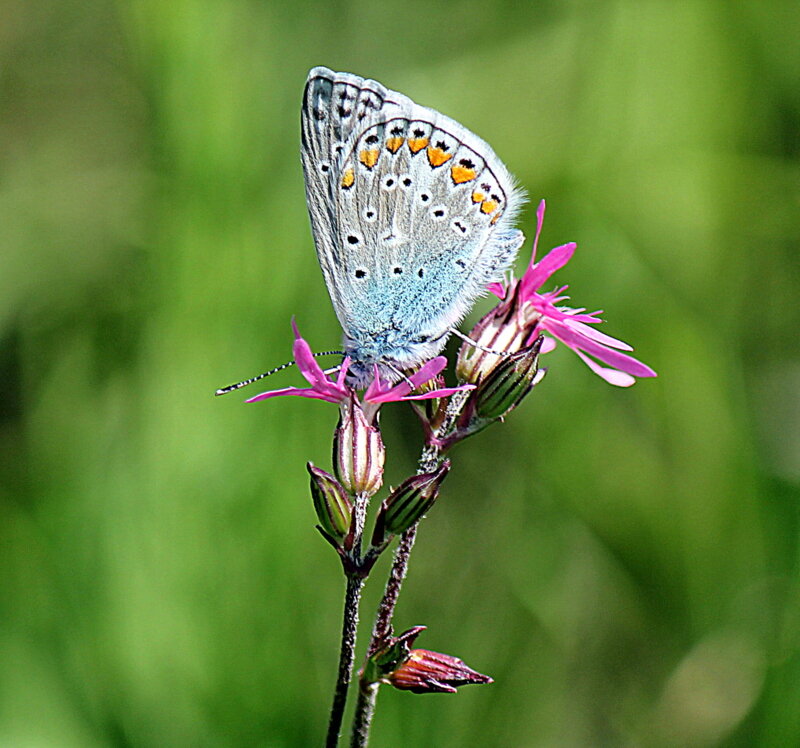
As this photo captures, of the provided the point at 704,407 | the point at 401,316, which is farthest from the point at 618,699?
the point at 401,316

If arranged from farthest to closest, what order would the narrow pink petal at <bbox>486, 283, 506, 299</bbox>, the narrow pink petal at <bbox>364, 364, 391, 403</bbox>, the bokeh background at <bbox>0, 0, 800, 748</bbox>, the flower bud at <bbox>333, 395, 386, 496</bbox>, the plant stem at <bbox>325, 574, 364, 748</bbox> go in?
the bokeh background at <bbox>0, 0, 800, 748</bbox>, the narrow pink petal at <bbox>486, 283, 506, 299</bbox>, the narrow pink petal at <bbox>364, 364, 391, 403</bbox>, the flower bud at <bbox>333, 395, 386, 496</bbox>, the plant stem at <bbox>325, 574, 364, 748</bbox>

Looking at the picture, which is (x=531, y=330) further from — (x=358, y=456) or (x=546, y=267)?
(x=358, y=456)

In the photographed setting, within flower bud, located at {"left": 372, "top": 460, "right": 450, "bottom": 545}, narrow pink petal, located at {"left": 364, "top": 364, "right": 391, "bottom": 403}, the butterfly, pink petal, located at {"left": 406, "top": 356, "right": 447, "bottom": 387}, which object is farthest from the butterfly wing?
flower bud, located at {"left": 372, "top": 460, "right": 450, "bottom": 545}

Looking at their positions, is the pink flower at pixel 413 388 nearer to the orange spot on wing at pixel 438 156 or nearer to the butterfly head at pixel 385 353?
the butterfly head at pixel 385 353

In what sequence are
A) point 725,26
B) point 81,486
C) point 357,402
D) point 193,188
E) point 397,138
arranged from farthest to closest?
point 725,26, point 193,188, point 81,486, point 397,138, point 357,402

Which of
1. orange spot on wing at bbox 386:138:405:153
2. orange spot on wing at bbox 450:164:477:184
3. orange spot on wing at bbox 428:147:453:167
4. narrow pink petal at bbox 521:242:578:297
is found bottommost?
narrow pink petal at bbox 521:242:578:297

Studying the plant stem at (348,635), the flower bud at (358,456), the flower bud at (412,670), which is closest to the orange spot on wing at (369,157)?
the flower bud at (358,456)

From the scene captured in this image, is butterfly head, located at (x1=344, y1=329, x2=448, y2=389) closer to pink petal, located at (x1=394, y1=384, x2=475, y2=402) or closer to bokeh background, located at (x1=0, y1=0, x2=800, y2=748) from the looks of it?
pink petal, located at (x1=394, y1=384, x2=475, y2=402)

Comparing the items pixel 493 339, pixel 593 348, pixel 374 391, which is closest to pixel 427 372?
pixel 374 391

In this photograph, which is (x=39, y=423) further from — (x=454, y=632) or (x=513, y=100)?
(x=513, y=100)
